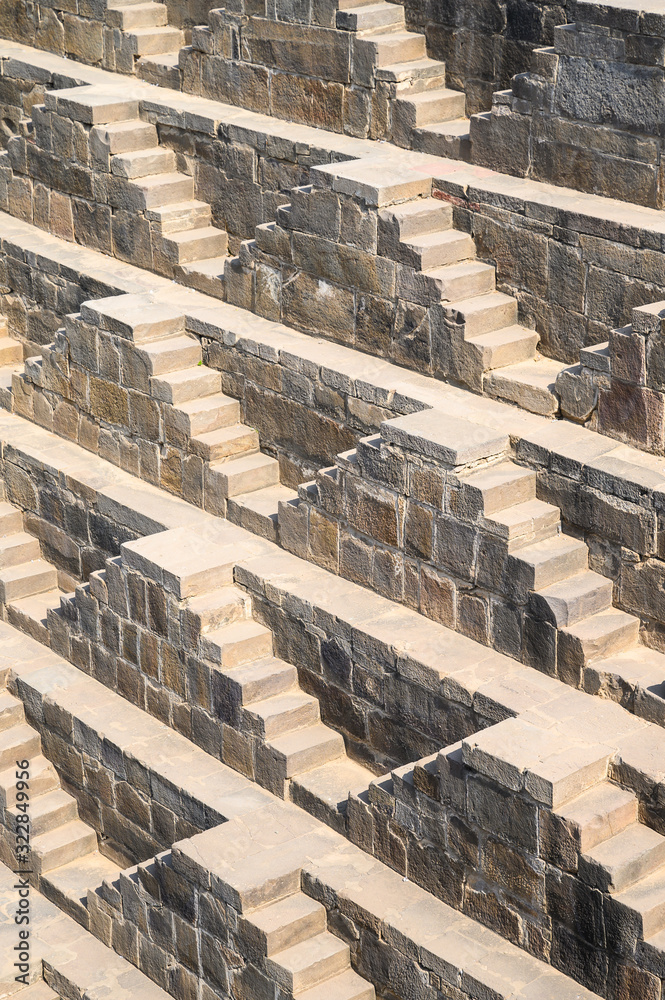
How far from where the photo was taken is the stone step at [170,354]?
32.4 feet

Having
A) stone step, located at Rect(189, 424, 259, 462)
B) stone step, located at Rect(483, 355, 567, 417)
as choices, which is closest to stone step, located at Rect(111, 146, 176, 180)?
stone step, located at Rect(189, 424, 259, 462)

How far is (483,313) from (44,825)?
4.23 metres

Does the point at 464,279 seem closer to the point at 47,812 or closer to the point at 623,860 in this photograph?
the point at 623,860

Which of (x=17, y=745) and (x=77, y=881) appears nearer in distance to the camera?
(x=77, y=881)

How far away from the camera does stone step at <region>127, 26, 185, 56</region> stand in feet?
41.6

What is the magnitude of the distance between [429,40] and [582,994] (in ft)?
23.1

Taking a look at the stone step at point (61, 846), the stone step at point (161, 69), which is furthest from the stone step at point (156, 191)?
the stone step at point (61, 846)

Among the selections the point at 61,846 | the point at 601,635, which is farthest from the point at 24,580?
the point at 601,635

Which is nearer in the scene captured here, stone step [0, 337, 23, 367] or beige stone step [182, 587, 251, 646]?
beige stone step [182, 587, 251, 646]

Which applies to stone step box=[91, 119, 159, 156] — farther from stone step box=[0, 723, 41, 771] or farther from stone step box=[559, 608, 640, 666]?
stone step box=[559, 608, 640, 666]

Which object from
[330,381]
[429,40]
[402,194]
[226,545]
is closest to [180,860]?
[226,545]

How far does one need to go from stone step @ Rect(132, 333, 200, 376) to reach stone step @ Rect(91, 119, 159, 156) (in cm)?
225

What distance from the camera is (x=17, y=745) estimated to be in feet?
31.2

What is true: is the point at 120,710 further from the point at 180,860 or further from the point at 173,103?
the point at 173,103
